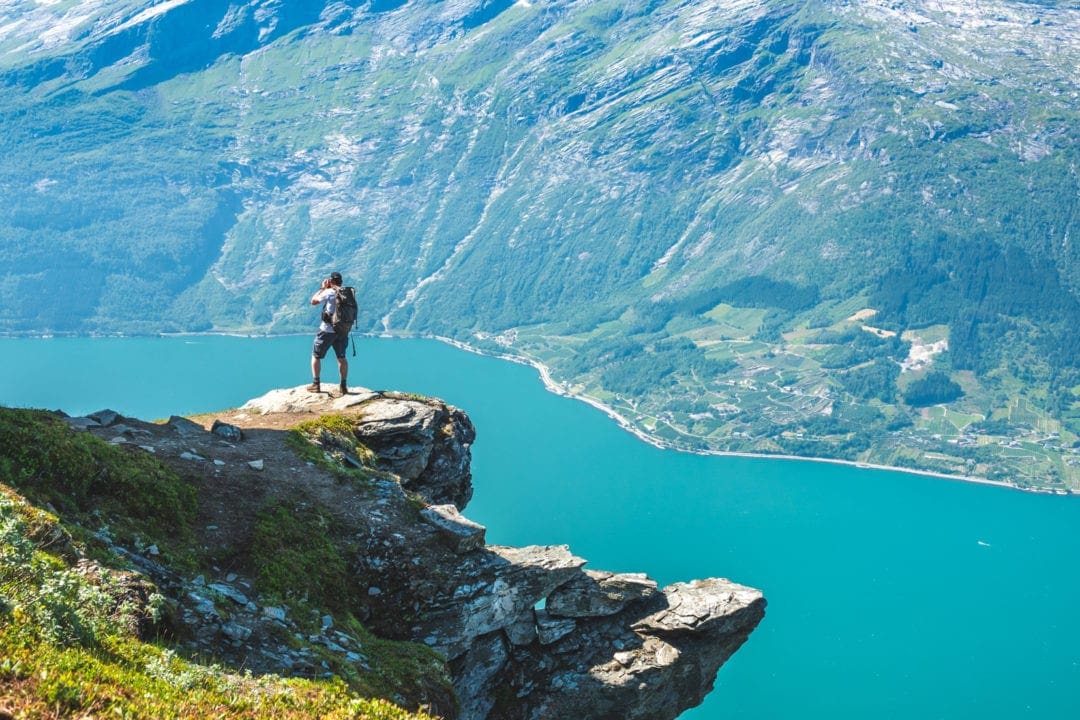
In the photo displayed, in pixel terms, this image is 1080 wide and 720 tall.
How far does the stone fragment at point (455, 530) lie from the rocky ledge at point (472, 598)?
4 centimetres

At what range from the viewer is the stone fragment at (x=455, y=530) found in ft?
65.3

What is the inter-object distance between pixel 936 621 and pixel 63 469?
129m

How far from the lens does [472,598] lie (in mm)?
19250

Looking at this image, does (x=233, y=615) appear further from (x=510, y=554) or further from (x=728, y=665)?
(x=728, y=665)

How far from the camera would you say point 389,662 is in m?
15.6

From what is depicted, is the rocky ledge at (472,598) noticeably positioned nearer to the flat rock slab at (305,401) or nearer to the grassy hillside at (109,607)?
the grassy hillside at (109,607)

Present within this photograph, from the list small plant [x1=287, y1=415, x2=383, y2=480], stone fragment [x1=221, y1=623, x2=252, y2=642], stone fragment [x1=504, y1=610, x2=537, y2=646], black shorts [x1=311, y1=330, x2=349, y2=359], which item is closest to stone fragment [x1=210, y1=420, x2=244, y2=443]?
small plant [x1=287, y1=415, x2=383, y2=480]

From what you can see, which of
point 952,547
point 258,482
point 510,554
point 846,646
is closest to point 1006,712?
point 846,646

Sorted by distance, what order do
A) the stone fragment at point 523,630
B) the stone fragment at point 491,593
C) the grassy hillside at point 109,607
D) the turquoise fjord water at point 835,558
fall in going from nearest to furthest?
the grassy hillside at point 109,607
the stone fragment at point 491,593
the stone fragment at point 523,630
the turquoise fjord water at point 835,558

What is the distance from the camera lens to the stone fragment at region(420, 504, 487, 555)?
1991 cm

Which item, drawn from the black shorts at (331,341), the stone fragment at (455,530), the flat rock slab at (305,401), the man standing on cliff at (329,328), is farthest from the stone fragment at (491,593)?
the black shorts at (331,341)

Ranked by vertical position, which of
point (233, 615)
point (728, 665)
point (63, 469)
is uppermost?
point (63, 469)

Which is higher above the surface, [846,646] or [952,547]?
[846,646]

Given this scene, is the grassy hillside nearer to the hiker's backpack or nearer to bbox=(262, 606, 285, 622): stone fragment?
bbox=(262, 606, 285, 622): stone fragment
